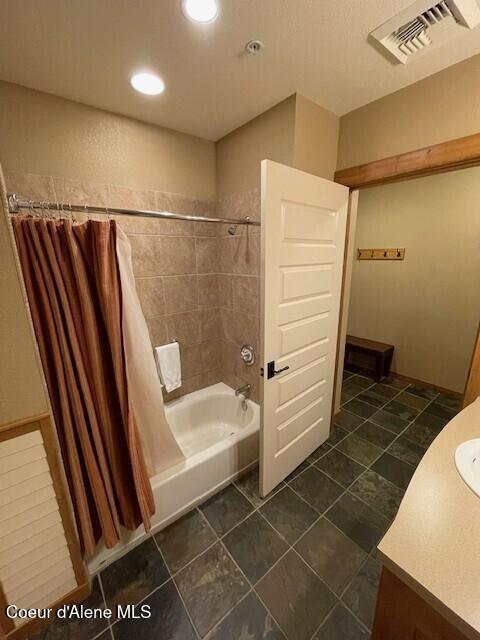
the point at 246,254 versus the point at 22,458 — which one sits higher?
the point at 246,254

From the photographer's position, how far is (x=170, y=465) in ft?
5.02

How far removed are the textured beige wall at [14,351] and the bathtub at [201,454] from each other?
33.4 inches

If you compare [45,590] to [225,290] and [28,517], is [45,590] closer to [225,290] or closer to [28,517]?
[28,517]

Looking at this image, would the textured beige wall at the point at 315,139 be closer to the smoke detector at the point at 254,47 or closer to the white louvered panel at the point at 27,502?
the smoke detector at the point at 254,47

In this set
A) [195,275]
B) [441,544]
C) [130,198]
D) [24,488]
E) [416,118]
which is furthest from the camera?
[195,275]

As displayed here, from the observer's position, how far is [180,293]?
6.81 feet

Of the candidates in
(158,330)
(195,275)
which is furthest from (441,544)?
(195,275)

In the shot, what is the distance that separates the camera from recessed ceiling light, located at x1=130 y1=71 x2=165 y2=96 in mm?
1298

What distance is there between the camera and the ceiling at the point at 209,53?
3.10 ft

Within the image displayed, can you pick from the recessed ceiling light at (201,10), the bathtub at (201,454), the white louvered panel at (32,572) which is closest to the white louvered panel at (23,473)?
the white louvered panel at (32,572)

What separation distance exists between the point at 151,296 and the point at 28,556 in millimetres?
1469

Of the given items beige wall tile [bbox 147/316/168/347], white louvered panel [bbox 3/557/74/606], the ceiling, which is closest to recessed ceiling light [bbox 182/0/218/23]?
the ceiling

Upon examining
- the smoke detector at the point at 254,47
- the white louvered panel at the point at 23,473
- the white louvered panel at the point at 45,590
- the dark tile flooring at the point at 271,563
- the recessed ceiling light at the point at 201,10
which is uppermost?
the smoke detector at the point at 254,47

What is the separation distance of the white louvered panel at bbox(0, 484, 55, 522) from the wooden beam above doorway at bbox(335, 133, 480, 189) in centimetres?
231
